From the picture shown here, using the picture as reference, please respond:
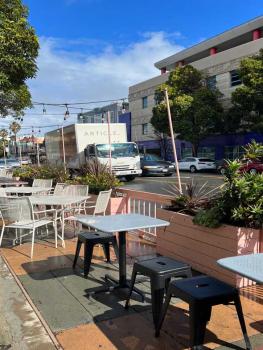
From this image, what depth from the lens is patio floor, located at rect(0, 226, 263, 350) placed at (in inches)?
137

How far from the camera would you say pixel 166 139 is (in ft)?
147

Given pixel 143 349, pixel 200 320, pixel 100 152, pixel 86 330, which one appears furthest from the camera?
pixel 100 152

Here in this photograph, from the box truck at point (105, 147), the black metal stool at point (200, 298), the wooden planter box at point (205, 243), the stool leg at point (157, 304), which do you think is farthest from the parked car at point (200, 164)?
the black metal stool at point (200, 298)

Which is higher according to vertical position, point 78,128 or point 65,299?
point 78,128

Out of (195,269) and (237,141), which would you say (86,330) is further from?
(237,141)

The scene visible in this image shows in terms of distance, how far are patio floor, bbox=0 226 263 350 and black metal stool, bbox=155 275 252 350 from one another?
1.38 ft

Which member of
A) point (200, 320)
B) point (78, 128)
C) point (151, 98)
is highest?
point (151, 98)

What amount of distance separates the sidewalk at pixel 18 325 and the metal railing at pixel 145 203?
289 centimetres

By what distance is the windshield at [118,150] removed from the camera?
2186cm

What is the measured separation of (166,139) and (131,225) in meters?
40.8

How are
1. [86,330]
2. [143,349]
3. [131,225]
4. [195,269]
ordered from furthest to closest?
[195,269] → [131,225] → [86,330] → [143,349]

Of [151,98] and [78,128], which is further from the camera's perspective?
[151,98]

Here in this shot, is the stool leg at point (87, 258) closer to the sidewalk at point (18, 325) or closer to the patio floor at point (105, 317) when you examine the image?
the patio floor at point (105, 317)

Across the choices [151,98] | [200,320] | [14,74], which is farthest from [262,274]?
[151,98]
